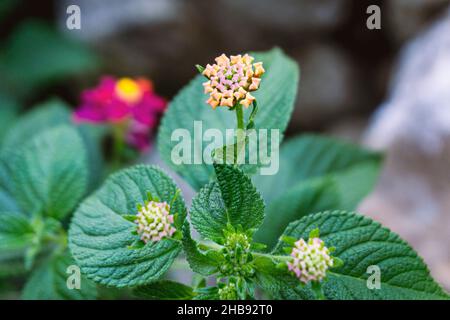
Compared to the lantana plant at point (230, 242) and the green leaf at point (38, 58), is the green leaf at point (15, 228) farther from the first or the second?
the green leaf at point (38, 58)

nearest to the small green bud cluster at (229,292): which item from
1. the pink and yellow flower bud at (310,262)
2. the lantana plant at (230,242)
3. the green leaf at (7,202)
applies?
the lantana plant at (230,242)

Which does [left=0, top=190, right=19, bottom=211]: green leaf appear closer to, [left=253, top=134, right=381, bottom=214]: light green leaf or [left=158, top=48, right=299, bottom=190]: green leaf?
[left=158, top=48, right=299, bottom=190]: green leaf

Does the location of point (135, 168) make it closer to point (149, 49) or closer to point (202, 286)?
point (202, 286)

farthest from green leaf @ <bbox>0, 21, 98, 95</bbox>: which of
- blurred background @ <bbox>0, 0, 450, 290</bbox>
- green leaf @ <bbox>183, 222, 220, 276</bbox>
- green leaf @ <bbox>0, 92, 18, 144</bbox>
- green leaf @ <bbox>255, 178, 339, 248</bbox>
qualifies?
green leaf @ <bbox>183, 222, 220, 276</bbox>

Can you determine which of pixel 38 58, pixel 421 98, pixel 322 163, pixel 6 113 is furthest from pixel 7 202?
pixel 38 58

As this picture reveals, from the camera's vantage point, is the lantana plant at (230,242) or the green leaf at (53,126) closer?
the lantana plant at (230,242)

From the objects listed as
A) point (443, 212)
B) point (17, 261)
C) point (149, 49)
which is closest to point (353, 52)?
point (149, 49)
